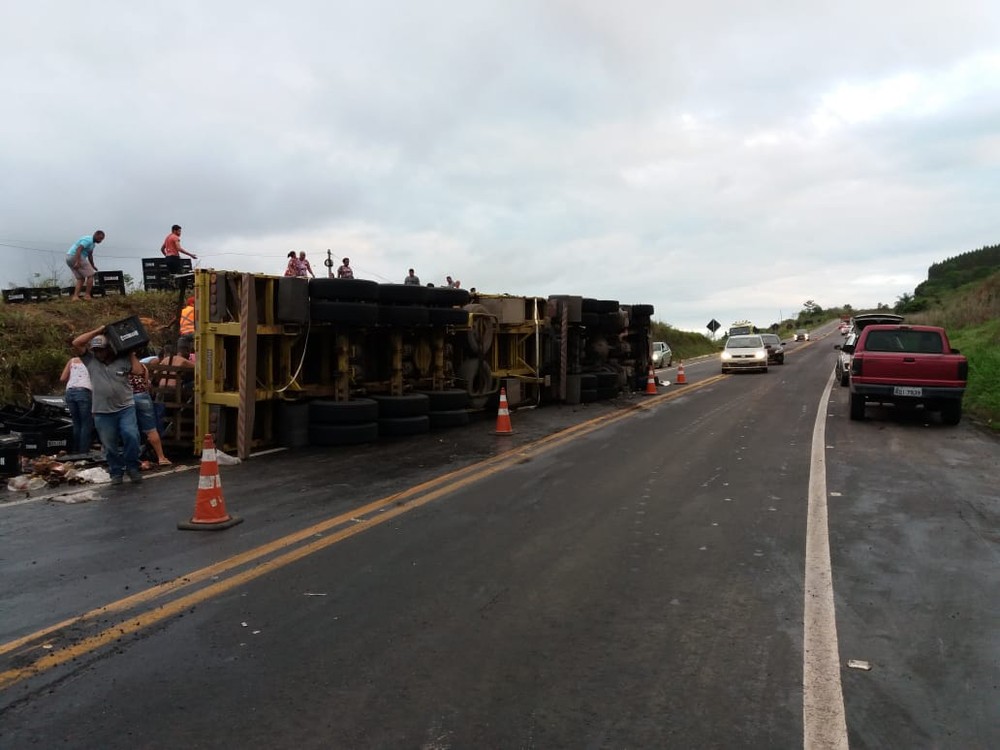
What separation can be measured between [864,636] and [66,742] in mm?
4045

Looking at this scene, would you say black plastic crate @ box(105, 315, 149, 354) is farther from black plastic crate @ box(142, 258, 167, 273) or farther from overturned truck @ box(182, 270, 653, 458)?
black plastic crate @ box(142, 258, 167, 273)

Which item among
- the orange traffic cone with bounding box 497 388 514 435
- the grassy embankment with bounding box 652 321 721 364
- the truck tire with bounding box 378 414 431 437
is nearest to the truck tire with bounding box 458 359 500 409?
the orange traffic cone with bounding box 497 388 514 435

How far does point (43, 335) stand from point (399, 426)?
7623 millimetres

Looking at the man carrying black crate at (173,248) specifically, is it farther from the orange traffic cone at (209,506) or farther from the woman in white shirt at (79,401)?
the orange traffic cone at (209,506)

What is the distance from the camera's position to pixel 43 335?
46.1 ft

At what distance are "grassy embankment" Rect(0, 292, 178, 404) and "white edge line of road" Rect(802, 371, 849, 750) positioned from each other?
11.0 metres

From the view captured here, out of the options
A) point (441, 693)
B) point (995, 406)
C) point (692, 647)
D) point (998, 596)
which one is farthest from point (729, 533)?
point (995, 406)

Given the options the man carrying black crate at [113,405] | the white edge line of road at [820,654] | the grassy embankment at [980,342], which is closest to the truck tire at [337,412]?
the man carrying black crate at [113,405]

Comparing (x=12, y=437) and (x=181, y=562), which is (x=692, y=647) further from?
(x=12, y=437)

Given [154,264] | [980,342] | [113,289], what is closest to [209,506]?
[113,289]

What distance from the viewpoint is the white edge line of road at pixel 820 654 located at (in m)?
3.17

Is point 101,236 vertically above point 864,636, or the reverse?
point 101,236

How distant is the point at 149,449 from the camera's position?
1016 centimetres

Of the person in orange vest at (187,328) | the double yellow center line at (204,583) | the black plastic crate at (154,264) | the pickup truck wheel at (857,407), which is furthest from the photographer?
the black plastic crate at (154,264)
